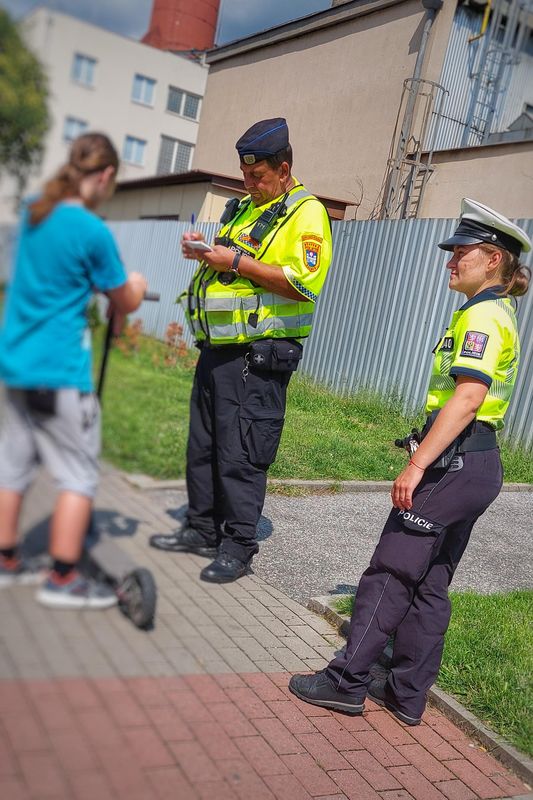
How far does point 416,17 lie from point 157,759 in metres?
1.44

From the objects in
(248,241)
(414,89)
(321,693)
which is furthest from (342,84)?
(321,693)

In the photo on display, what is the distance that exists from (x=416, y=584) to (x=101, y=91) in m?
2.59

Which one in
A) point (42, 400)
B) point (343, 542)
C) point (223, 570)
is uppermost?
point (42, 400)

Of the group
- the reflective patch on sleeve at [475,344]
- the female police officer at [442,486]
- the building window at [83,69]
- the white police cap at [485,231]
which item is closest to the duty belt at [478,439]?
the female police officer at [442,486]

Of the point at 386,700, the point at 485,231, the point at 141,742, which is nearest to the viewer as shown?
A: the point at 141,742

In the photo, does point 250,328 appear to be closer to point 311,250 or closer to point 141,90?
point 311,250

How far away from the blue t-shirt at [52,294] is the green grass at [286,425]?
0.08 meters

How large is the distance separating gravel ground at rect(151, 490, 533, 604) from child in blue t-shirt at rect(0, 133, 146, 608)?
0.25 m

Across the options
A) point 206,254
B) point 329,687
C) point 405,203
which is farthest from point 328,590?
point 206,254

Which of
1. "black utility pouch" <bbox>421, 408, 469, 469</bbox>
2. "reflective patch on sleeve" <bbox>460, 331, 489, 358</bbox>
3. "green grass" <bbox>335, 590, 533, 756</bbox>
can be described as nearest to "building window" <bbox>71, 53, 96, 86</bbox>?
"reflective patch on sleeve" <bbox>460, 331, 489, 358</bbox>

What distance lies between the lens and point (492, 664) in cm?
369

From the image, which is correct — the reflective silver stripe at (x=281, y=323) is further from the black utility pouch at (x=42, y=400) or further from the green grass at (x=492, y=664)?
the green grass at (x=492, y=664)

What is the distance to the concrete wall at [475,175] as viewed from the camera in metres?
1.97

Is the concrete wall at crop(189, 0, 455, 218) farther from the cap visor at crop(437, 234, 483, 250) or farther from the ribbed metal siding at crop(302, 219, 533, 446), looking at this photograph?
the cap visor at crop(437, 234, 483, 250)
